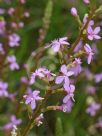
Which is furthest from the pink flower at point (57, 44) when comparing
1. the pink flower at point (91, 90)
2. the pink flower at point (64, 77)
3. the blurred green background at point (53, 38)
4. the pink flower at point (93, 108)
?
the pink flower at point (91, 90)

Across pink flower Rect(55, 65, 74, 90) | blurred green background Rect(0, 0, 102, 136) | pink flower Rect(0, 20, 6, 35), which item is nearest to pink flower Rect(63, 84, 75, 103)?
pink flower Rect(55, 65, 74, 90)

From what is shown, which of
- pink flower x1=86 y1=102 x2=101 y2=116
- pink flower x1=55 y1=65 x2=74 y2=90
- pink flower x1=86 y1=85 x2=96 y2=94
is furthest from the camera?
pink flower x1=86 y1=85 x2=96 y2=94

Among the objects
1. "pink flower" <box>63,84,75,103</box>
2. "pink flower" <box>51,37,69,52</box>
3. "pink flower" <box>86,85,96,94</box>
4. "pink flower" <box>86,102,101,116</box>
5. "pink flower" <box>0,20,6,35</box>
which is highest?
"pink flower" <box>0,20,6,35</box>

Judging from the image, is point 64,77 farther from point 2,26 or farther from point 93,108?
point 93,108

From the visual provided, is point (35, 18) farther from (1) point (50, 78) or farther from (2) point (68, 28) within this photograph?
(1) point (50, 78)

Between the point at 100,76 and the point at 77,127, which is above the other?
the point at 100,76

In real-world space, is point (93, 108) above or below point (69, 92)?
above

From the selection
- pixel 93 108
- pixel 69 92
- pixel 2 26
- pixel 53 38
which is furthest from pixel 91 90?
→ pixel 69 92

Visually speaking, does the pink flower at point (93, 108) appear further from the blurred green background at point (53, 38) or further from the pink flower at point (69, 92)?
the pink flower at point (69, 92)

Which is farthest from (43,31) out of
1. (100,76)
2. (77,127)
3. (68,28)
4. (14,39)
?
(68,28)

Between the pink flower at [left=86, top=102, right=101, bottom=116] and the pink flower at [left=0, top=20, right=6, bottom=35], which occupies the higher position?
the pink flower at [left=0, top=20, right=6, bottom=35]

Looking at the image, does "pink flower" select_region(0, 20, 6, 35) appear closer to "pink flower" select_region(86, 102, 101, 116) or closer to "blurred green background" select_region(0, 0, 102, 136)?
"blurred green background" select_region(0, 0, 102, 136)
